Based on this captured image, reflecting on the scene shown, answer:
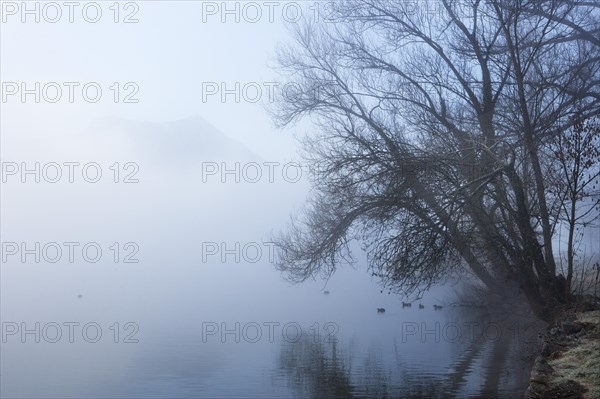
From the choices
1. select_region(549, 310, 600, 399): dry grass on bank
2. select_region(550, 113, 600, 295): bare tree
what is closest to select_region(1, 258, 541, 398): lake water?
select_region(549, 310, 600, 399): dry grass on bank

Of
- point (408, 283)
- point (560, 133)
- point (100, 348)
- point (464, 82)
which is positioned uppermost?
point (464, 82)

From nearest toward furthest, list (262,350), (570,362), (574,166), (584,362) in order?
(584,362) < (570,362) < (574,166) < (262,350)

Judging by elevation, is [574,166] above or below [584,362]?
above

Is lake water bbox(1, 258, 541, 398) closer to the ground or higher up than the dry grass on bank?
closer to the ground

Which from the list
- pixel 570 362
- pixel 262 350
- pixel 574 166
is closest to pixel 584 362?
pixel 570 362

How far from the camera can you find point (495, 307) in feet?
80.9

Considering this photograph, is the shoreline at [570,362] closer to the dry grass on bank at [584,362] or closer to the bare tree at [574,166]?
the dry grass on bank at [584,362]

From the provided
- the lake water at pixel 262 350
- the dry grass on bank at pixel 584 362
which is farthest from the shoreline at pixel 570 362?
the lake water at pixel 262 350

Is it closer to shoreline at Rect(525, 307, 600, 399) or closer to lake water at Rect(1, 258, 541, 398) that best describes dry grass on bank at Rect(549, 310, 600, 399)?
shoreline at Rect(525, 307, 600, 399)

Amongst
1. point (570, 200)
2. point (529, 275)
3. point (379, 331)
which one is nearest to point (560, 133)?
point (570, 200)

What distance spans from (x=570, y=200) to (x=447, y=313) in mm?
14583

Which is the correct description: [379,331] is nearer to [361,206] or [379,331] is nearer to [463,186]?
[361,206]

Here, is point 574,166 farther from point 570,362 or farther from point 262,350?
point 262,350

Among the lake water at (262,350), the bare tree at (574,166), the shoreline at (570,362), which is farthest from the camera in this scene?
the lake water at (262,350)
